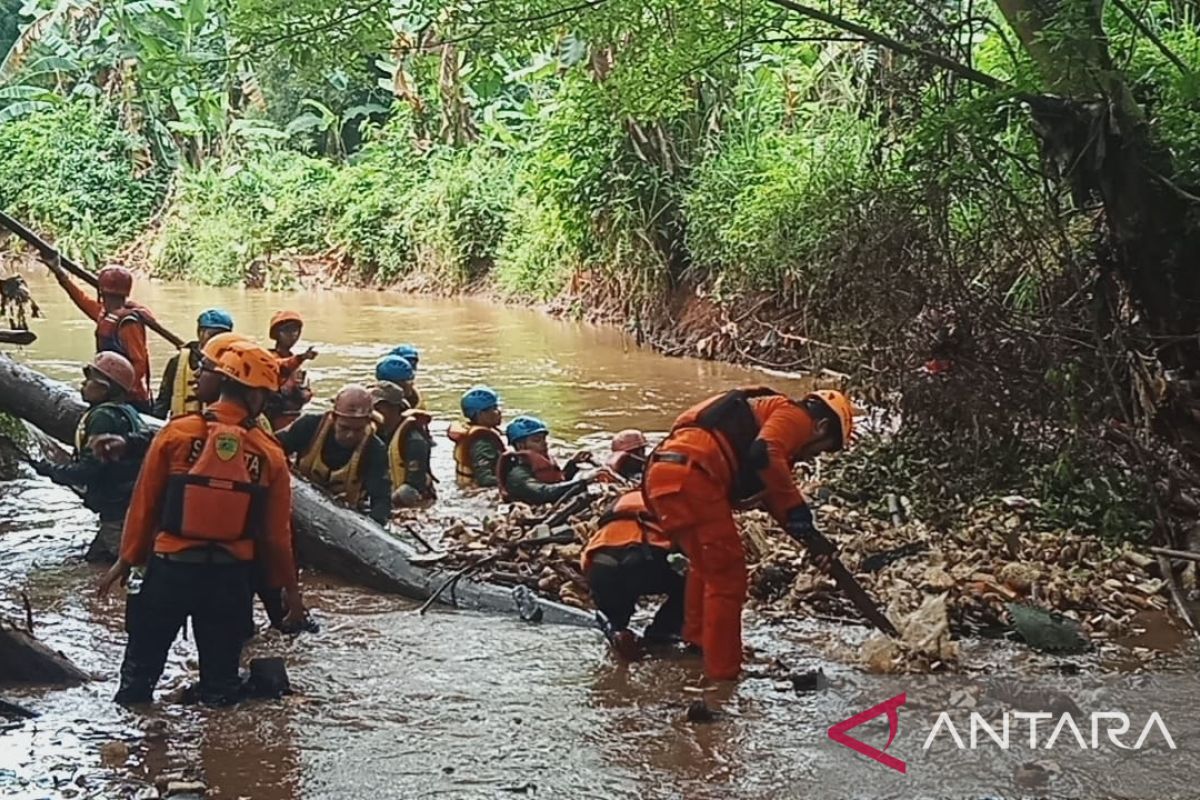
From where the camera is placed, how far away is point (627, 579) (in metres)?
6.33

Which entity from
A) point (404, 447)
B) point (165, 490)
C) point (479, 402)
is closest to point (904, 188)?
point (479, 402)

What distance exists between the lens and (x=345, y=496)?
8547 millimetres

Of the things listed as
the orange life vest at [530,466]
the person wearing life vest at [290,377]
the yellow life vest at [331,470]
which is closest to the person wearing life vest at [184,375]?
the person wearing life vest at [290,377]

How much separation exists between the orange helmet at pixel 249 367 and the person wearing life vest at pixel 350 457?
2.87 metres

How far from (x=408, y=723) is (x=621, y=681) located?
98 cm

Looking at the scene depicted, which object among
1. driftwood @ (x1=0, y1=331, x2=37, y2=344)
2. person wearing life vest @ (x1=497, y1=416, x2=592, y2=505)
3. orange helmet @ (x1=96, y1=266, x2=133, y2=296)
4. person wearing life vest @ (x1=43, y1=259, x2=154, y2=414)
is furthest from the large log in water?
orange helmet @ (x1=96, y1=266, x2=133, y2=296)

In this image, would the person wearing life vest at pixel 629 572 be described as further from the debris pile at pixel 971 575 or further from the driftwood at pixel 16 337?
the driftwood at pixel 16 337

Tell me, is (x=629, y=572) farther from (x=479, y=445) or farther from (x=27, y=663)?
(x=479, y=445)

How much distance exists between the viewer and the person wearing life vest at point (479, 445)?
10.8m

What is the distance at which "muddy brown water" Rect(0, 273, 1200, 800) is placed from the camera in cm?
470

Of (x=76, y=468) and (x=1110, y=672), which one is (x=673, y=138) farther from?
(x=1110, y=672)

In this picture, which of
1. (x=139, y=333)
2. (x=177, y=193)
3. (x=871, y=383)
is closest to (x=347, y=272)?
(x=177, y=193)

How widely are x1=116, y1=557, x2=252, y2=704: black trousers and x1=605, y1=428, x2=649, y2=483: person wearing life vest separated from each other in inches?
141

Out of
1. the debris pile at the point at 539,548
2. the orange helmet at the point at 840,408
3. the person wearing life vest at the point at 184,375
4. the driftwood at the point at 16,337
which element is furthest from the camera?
the person wearing life vest at the point at 184,375
